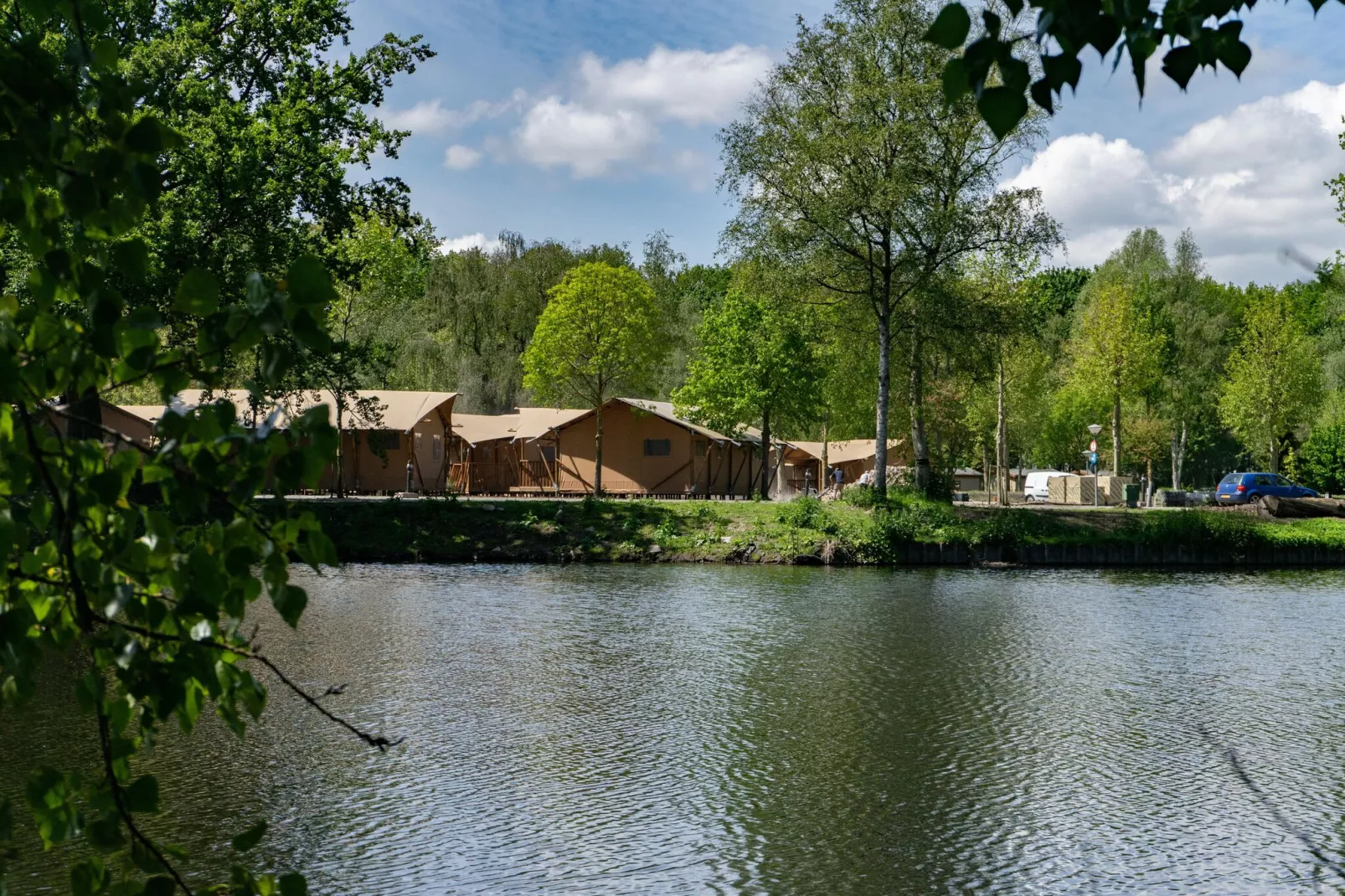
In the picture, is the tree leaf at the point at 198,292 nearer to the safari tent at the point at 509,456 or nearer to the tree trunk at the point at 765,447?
the tree trunk at the point at 765,447

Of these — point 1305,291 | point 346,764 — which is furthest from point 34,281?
point 1305,291

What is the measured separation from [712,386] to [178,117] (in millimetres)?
29161

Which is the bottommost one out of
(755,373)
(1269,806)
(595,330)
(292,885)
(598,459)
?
(1269,806)

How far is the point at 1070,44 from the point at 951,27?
27 centimetres

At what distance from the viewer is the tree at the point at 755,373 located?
2055 inches

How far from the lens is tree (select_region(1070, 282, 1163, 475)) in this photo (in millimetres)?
55906

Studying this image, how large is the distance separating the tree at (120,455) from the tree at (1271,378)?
210ft

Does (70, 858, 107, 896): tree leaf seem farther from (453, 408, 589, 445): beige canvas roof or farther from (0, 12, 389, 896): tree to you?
(453, 408, 589, 445): beige canvas roof

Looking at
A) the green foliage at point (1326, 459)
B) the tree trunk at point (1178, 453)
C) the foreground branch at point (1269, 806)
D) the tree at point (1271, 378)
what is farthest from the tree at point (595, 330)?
the foreground branch at point (1269, 806)

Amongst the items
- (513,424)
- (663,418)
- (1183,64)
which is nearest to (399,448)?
(513,424)

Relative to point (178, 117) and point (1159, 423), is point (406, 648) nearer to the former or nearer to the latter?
point (178, 117)

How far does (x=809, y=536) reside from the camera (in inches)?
1201

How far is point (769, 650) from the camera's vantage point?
53.5ft

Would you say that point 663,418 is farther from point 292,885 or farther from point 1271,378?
point 292,885
